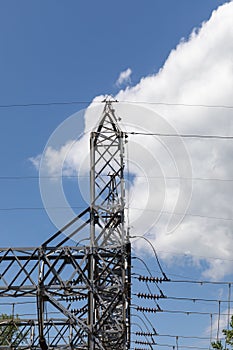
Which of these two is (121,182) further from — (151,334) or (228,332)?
(228,332)

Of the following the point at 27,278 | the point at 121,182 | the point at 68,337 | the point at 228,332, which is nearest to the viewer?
the point at 27,278

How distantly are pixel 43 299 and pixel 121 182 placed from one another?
4.91 m

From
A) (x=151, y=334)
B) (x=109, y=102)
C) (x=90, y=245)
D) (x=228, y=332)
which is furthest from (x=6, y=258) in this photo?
(x=228, y=332)

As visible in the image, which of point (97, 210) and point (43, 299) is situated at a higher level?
point (97, 210)

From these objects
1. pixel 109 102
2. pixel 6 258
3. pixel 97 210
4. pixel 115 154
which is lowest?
pixel 6 258

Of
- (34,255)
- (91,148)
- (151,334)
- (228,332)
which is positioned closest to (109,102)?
(91,148)

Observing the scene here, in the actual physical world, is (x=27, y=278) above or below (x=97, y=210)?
below

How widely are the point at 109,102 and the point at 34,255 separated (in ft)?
21.5

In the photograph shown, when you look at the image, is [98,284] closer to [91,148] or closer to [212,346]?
[91,148]

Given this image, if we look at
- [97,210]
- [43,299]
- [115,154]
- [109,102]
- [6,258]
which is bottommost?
[43,299]

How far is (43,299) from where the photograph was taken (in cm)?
2053

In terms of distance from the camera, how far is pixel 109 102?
2333cm

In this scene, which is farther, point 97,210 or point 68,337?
point 68,337

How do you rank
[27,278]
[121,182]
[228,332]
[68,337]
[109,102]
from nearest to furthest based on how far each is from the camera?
[27,278], [121,182], [109,102], [228,332], [68,337]
